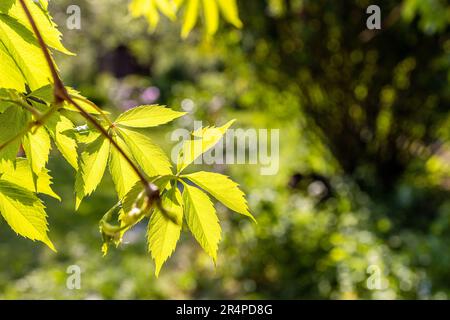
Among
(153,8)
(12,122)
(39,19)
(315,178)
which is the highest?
(315,178)

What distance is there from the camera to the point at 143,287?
12.3 ft

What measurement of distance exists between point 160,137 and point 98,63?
6451 millimetres

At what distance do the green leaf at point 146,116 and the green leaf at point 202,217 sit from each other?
0.27ft

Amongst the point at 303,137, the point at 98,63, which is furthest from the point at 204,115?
the point at 98,63

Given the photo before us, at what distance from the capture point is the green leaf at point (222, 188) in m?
0.64

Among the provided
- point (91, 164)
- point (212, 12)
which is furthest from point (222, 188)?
point (212, 12)

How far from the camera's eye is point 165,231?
0.67 meters

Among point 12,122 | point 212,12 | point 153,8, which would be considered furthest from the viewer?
point 153,8

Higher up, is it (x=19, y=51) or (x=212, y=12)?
(x=212, y=12)

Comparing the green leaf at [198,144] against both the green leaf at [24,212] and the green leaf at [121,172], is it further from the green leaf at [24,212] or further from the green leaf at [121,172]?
the green leaf at [24,212]

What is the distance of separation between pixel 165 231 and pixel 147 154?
9 centimetres

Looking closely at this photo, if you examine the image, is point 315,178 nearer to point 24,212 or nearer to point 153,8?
point 153,8

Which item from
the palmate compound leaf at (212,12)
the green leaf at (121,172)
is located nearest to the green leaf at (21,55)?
the green leaf at (121,172)

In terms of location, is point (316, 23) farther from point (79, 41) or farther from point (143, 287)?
point (79, 41)
